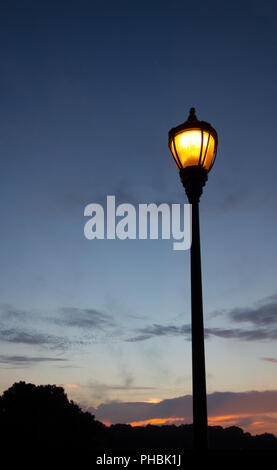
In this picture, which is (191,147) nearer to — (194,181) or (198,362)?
(194,181)

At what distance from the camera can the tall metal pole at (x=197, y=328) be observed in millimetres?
4328

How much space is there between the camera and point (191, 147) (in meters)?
5.53

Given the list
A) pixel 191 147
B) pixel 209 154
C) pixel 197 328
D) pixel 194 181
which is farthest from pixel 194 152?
pixel 197 328

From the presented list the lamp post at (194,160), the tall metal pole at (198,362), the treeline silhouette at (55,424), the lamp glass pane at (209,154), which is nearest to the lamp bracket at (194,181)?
the lamp post at (194,160)

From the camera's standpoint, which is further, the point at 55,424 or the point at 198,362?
the point at 55,424

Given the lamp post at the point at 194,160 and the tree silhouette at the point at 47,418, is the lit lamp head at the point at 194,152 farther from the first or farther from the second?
the tree silhouette at the point at 47,418

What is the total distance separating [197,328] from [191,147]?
2.30 m

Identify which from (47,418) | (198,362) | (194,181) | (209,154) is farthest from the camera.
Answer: (47,418)

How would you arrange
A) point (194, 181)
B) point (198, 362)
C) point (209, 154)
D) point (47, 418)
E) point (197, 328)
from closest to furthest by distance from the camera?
point (198, 362) → point (197, 328) → point (194, 181) → point (209, 154) → point (47, 418)

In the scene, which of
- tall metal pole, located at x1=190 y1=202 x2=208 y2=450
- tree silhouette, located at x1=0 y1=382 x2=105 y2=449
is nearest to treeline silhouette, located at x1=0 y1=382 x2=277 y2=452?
tree silhouette, located at x1=0 y1=382 x2=105 y2=449

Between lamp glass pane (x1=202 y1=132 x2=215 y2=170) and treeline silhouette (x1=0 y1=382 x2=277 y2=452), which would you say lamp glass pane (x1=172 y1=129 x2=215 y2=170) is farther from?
treeline silhouette (x1=0 y1=382 x2=277 y2=452)
